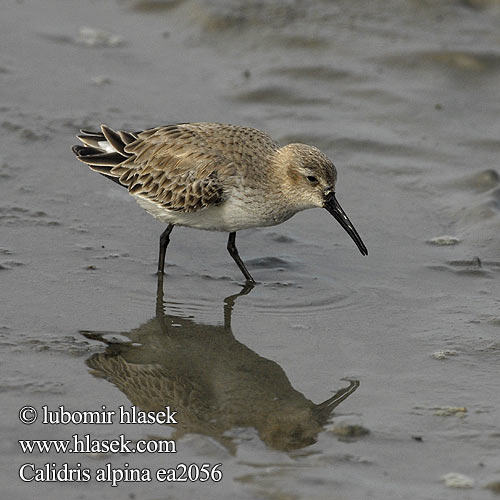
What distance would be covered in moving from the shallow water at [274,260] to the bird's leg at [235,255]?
0.41 ft

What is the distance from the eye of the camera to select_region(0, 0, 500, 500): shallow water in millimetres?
5977

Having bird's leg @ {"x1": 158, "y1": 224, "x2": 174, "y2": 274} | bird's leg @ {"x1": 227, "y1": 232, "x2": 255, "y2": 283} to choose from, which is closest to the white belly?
bird's leg @ {"x1": 158, "y1": 224, "x2": 174, "y2": 274}

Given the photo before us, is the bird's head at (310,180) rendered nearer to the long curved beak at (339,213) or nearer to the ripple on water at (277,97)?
the long curved beak at (339,213)

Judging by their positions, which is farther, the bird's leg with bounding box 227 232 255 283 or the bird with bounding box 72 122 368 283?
the bird's leg with bounding box 227 232 255 283

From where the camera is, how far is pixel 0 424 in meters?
5.96

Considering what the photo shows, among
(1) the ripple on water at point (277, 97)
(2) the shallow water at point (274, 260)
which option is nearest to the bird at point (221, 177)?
(2) the shallow water at point (274, 260)

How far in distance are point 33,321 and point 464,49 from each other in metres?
7.30

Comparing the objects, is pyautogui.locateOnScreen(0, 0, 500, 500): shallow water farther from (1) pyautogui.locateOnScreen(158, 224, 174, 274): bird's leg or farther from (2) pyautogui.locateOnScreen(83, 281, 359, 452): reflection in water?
(1) pyautogui.locateOnScreen(158, 224, 174, 274): bird's leg

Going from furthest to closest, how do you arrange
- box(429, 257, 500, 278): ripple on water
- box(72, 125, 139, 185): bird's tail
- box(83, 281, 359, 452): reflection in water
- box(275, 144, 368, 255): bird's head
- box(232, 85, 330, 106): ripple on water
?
box(232, 85, 330, 106): ripple on water < box(72, 125, 139, 185): bird's tail < box(429, 257, 500, 278): ripple on water < box(275, 144, 368, 255): bird's head < box(83, 281, 359, 452): reflection in water

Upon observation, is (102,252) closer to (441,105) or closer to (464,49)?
(441,105)

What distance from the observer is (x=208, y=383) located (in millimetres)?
6699

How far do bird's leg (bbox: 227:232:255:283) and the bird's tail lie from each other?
1.10m

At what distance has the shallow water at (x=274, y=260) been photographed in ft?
19.6

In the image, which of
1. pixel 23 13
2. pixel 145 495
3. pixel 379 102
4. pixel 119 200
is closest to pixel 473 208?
pixel 379 102
